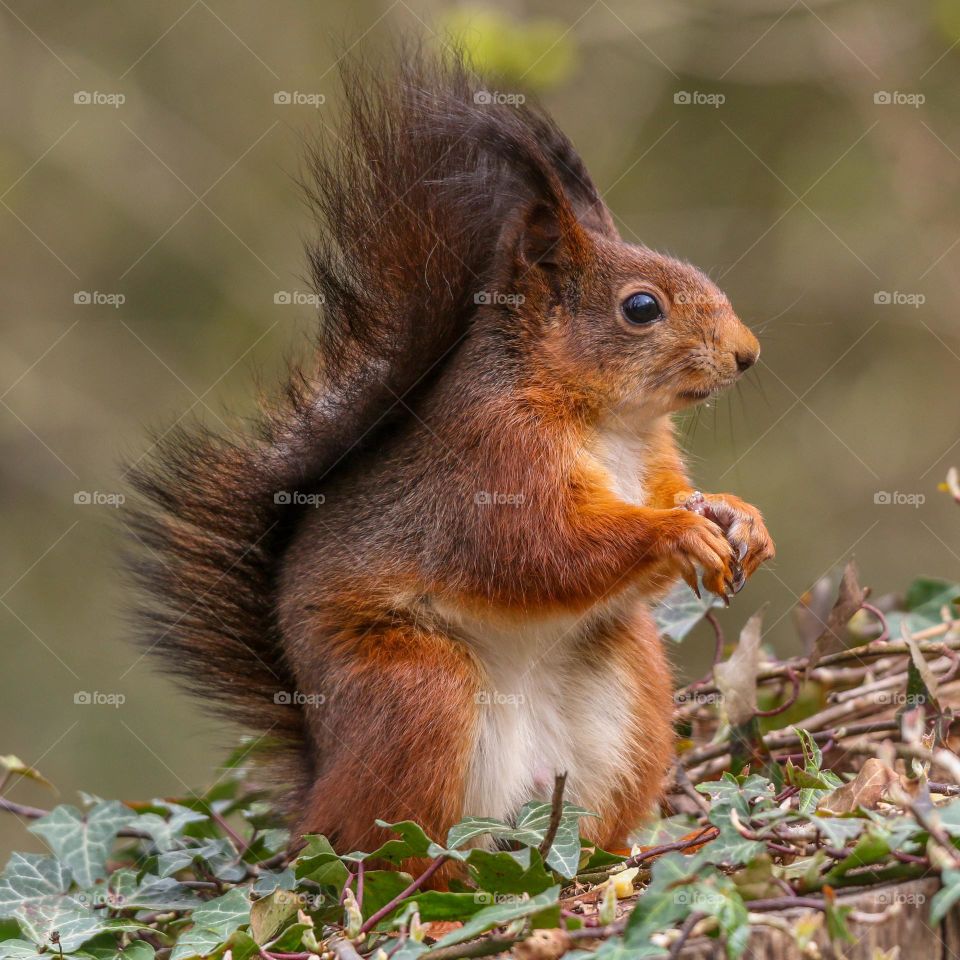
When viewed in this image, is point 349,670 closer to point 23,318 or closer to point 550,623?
point 550,623

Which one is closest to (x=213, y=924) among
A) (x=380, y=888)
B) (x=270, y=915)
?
(x=270, y=915)

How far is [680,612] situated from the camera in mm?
3404

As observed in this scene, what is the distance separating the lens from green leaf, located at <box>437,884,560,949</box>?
182cm

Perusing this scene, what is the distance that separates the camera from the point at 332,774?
8.23ft

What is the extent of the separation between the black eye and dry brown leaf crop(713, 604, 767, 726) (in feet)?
2.20

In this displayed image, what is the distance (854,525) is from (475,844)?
4.11 m

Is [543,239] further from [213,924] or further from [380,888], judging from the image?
[213,924]

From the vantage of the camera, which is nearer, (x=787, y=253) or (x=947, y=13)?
(x=947, y=13)

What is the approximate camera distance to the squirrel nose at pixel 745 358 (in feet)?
8.95

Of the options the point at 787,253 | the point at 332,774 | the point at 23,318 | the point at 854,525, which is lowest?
the point at 332,774

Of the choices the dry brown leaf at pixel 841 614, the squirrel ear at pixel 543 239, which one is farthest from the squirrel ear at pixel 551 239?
the dry brown leaf at pixel 841 614

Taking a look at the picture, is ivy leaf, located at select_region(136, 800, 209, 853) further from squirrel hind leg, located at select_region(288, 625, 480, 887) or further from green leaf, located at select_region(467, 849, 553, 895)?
green leaf, located at select_region(467, 849, 553, 895)

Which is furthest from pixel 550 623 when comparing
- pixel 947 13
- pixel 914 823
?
pixel 947 13

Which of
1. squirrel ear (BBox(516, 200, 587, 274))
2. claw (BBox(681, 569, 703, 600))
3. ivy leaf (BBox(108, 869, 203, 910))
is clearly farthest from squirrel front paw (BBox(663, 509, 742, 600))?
ivy leaf (BBox(108, 869, 203, 910))
